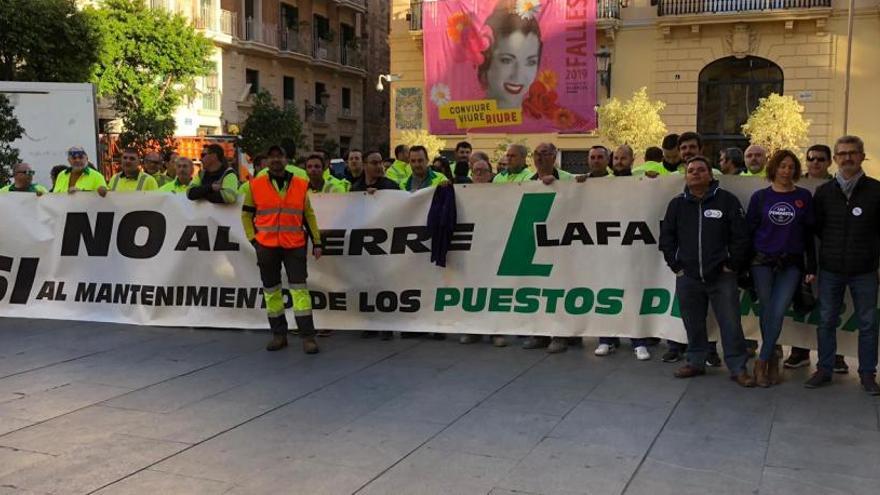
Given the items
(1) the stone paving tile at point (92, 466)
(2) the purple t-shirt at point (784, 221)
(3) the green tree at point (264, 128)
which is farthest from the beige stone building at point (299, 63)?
(2) the purple t-shirt at point (784, 221)

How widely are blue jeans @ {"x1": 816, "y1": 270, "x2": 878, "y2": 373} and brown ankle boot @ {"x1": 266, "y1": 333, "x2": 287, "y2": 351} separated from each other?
4458 mm

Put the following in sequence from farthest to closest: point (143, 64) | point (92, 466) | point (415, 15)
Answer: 1. point (415, 15)
2. point (143, 64)
3. point (92, 466)

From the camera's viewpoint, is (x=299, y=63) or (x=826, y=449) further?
(x=299, y=63)

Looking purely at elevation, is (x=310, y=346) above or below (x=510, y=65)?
below

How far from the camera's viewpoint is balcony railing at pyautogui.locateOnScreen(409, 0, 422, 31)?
3320 centimetres

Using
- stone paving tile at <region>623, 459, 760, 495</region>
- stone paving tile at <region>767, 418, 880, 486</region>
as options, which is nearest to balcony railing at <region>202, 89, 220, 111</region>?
stone paving tile at <region>767, 418, 880, 486</region>

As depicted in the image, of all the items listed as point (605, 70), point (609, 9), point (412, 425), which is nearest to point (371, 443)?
point (412, 425)

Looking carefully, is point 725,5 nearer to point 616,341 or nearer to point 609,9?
point 609,9

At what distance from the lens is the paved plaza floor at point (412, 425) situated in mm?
4137

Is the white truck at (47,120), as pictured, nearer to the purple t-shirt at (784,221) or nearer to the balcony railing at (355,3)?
the purple t-shirt at (784,221)

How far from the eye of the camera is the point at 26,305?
858cm

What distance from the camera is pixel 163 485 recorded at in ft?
13.4

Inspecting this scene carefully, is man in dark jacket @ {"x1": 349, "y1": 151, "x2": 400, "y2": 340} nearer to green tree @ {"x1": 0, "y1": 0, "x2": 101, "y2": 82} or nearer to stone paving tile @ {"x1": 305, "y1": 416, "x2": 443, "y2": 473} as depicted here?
stone paving tile @ {"x1": 305, "y1": 416, "x2": 443, "y2": 473}

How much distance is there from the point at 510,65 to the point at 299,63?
3134 centimetres
